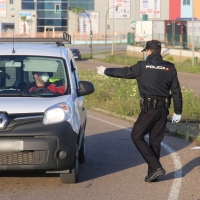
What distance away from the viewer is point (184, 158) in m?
10.3

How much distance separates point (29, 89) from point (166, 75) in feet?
6.18

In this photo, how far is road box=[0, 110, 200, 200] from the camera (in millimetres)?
7660

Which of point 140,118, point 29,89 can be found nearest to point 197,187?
point 140,118

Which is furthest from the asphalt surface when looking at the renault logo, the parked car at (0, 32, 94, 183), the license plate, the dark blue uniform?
the renault logo

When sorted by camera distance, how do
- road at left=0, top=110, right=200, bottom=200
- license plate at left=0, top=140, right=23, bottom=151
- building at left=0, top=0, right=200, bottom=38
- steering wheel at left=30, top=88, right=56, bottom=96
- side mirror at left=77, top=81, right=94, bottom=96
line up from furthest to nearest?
building at left=0, top=0, right=200, bottom=38 → side mirror at left=77, top=81, right=94, bottom=96 → steering wheel at left=30, top=88, right=56, bottom=96 → road at left=0, top=110, right=200, bottom=200 → license plate at left=0, top=140, right=23, bottom=151

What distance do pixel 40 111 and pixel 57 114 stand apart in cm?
22

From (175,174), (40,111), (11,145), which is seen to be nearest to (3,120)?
(11,145)

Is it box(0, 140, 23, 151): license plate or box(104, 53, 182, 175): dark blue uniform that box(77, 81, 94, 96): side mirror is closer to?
box(104, 53, 182, 175): dark blue uniform

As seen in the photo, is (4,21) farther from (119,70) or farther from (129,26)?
(119,70)

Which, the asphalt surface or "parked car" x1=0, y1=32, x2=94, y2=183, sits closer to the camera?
"parked car" x1=0, y1=32, x2=94, y2=183

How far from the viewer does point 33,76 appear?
28.8 ft

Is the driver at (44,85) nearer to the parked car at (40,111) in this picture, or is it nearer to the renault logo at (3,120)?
the parked car at (40,111)

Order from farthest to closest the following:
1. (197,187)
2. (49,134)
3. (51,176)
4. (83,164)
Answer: (83,164)
(51,176)
(197,187)
(49,134)

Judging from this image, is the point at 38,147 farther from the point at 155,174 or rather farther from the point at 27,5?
the point at 27,5
